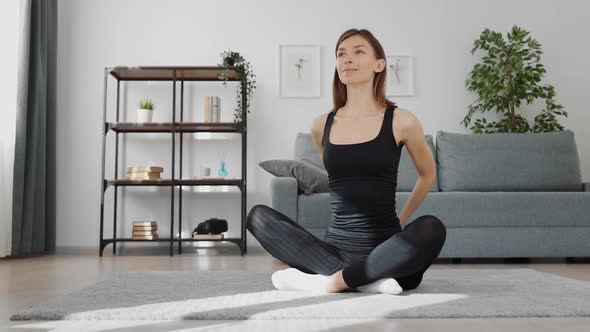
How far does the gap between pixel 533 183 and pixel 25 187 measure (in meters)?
3.57

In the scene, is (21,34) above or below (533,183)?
above

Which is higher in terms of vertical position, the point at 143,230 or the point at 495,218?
the point at 495,218

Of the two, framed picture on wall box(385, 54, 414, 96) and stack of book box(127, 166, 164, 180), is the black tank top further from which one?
framed picture on wall box(385, 54, 414, 96)

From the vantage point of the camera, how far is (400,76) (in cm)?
478

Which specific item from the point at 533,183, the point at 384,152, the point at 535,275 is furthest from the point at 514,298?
the point at 533,183

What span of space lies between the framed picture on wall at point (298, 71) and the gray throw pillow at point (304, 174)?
1281 millimetres

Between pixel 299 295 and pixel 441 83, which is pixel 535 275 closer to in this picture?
pixel 299 295

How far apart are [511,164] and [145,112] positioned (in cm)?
273

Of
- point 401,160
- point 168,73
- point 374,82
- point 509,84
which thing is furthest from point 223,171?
point 374,82

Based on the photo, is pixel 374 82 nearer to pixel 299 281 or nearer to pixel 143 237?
pixel 299 281

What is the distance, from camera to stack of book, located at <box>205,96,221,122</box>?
4402 mm

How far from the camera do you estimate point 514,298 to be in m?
1.79

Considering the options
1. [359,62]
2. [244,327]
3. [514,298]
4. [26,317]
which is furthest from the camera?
[359,62]

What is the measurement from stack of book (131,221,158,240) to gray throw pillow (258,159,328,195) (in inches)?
48.6
